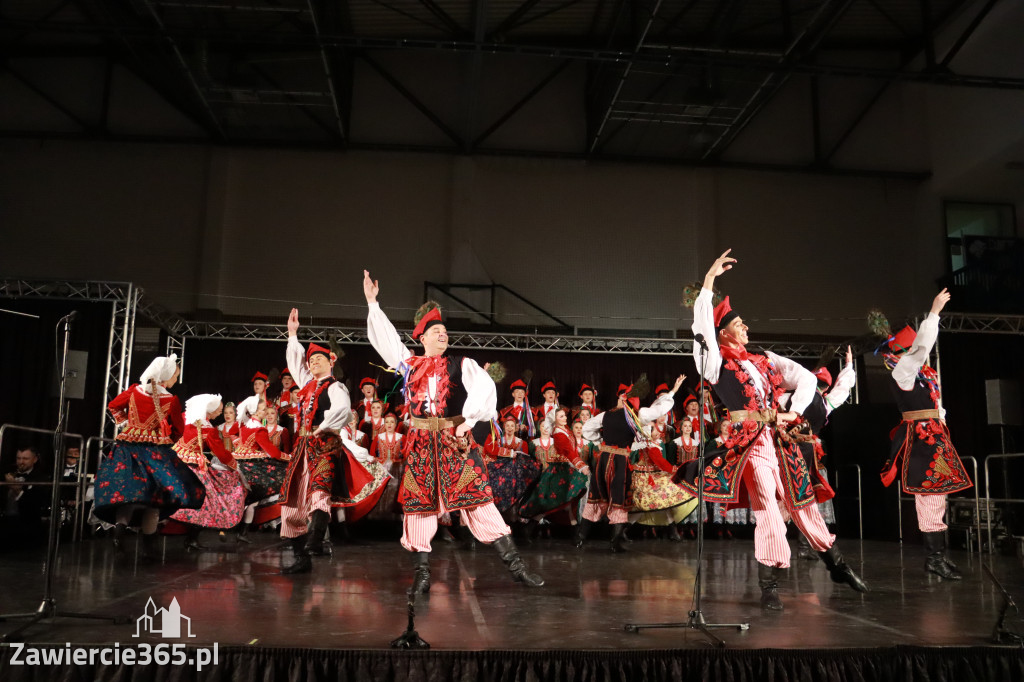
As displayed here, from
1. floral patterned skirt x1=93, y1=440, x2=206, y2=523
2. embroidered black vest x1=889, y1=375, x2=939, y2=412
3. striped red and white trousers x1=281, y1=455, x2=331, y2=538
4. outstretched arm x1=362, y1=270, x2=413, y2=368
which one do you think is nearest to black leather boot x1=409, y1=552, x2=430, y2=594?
outstretched arm x1=362, y1=270, x2=413, y2=368

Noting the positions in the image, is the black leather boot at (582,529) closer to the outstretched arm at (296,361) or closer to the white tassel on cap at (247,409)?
the outstretched arm at (296,361)

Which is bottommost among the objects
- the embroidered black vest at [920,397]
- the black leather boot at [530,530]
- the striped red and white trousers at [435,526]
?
the black leather boot at [530,530]

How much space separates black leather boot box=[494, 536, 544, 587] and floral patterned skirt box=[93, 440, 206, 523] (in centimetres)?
256

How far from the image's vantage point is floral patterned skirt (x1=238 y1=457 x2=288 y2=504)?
24.5 feet

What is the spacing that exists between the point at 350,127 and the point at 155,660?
34.4 ft

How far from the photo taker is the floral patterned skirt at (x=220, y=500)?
664cm

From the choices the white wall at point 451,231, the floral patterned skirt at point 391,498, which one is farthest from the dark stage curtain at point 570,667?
the white wall at point 451,231

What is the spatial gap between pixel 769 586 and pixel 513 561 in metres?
1.31

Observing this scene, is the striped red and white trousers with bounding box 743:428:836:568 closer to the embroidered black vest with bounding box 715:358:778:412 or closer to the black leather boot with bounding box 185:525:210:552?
the embroidered black vest with bounding box 715:358:778:412

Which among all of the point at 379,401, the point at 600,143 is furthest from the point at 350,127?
the point at 379,401

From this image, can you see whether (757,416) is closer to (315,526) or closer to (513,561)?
(513,561)

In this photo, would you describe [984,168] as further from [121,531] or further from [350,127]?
[121,531]

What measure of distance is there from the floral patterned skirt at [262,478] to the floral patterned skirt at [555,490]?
94.5 inches
